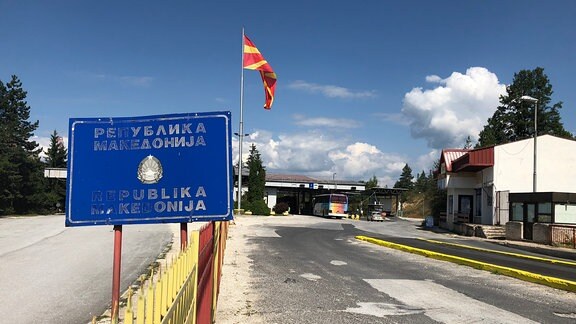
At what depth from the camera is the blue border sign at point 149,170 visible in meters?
4.10

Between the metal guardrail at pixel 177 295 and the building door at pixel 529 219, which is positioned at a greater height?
the metal guardrail at pixel 177 295

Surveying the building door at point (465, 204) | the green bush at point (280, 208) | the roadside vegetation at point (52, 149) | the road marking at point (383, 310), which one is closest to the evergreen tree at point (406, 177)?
the roadside vegetation at point (52, 149)

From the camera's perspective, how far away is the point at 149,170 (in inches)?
164

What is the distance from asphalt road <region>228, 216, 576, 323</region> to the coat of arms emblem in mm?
4172

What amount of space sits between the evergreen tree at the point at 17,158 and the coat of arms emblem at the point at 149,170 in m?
51.4

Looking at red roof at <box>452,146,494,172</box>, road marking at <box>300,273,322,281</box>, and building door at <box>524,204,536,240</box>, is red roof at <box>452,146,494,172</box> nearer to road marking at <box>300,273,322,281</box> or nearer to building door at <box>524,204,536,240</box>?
building door at <box>524,204,536,240</box>

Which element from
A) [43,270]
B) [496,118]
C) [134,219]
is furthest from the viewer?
[496,118]

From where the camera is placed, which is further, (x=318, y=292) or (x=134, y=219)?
(x=318, y=292)

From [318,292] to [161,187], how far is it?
6493 mm

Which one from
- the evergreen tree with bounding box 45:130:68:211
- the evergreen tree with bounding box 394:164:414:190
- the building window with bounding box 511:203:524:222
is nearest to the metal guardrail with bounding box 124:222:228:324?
the building window with bounding box 511:203:524:222

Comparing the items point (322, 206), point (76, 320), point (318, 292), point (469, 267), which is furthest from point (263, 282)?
point (322, 206)

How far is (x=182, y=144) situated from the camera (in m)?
4.21

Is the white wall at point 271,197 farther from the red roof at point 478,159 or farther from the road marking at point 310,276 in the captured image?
the road marking at point 310,276

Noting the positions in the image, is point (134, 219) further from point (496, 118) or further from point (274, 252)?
point (496, 118)
